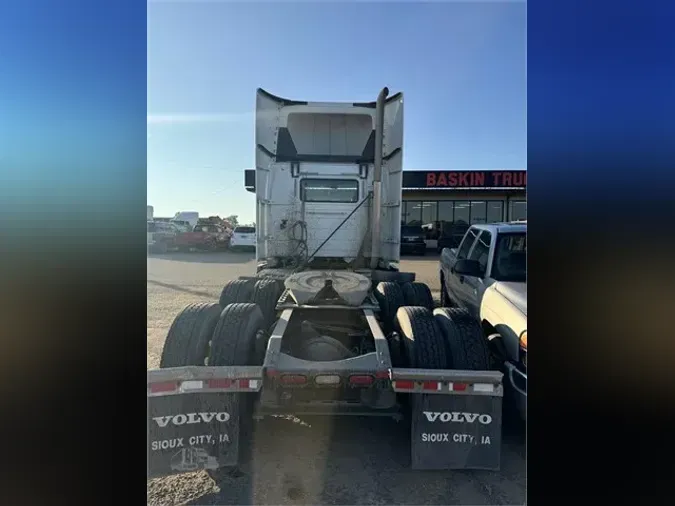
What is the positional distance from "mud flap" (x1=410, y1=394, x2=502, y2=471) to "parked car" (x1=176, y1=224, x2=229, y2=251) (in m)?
16.7

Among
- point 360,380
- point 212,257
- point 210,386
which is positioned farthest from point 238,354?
point 212,257

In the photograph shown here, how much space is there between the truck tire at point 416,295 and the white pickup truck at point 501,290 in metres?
0.43

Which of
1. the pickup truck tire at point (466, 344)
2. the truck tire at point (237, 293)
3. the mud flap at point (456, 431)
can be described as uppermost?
the truck tire at point (237, 293)

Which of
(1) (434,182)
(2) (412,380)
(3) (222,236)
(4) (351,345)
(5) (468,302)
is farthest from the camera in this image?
(1) (434,182)

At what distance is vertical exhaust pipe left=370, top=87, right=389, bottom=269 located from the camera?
489cm

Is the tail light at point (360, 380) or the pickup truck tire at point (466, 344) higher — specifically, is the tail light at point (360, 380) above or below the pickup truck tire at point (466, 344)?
below

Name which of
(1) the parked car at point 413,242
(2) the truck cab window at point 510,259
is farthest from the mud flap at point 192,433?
(1) the parked car at point 413,242

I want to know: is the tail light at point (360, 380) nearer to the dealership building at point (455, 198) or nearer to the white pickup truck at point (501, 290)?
the white pickup truck at point (501, 290)

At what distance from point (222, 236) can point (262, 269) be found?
47.2 feet

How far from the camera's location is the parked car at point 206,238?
18.3m

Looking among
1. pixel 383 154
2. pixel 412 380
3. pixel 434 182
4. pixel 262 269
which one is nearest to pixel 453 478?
pixel 412 380

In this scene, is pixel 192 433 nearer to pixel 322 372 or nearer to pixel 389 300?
pixel 322 372
